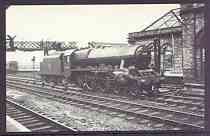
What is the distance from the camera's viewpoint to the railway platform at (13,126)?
321 cm

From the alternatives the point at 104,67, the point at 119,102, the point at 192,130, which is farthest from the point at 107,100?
the point at 192,130

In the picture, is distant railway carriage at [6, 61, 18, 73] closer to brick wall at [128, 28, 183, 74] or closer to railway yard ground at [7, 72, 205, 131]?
railway yard ground at [7, 72, 205, 131]

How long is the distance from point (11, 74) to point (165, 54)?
169 cm

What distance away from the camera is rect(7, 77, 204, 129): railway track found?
3238 mm

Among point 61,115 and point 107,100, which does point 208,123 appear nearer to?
point 107,100

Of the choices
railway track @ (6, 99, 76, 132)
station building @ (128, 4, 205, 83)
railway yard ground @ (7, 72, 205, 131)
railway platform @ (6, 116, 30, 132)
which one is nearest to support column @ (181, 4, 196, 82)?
station building @ (128, 4, 205, 83)

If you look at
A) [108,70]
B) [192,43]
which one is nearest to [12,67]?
[108,70]

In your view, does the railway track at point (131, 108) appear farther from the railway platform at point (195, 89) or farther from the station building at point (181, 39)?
the station building at point (181, 39)

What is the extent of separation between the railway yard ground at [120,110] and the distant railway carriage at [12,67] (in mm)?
80

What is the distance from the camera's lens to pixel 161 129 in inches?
126

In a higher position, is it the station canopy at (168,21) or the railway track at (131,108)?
the station canopy at (168,21)

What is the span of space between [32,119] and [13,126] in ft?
0.72

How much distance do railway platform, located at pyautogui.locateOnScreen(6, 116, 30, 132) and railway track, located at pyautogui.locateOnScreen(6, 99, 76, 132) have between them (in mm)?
32

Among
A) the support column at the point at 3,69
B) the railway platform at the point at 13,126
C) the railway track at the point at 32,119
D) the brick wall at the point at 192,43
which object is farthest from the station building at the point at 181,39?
the railway platform at the point at 13,126
